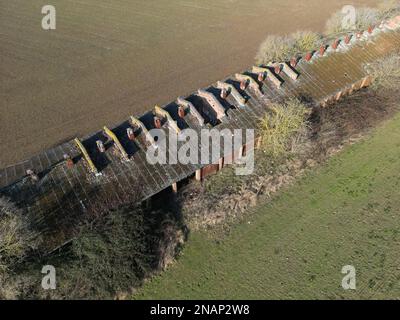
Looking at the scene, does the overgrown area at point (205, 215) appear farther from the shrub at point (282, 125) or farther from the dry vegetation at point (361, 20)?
the dry vegetation at point (361, 20)

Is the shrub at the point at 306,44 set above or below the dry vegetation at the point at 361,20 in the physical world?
below

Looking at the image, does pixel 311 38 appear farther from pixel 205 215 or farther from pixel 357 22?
pixel 205 215

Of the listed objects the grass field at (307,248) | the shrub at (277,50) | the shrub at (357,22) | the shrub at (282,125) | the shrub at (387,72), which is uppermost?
the shrub at (357,22)

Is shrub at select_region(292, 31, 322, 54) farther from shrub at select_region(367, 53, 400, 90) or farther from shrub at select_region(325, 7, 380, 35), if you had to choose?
shrub at select_region(325, 7, 380, 35)

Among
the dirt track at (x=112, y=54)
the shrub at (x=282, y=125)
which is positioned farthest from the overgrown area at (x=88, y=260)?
the dirt track at (x=112, y=54)

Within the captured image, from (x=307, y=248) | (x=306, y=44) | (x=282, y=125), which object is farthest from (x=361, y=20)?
(x=307, y=248)

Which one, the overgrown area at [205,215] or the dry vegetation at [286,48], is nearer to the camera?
the overgrown area at [205,215]
